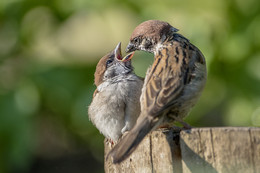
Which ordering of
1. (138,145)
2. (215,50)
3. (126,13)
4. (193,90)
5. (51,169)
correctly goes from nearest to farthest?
(138,145) → (193,90) → (215,50) → (126,13) → (51,169)

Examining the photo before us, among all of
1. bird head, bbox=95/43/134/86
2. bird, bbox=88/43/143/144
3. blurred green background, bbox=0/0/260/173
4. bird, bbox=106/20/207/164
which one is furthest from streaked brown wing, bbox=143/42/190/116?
blurred green background, bbox=0/0/260/173

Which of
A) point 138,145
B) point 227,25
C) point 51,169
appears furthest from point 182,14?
point 51,169

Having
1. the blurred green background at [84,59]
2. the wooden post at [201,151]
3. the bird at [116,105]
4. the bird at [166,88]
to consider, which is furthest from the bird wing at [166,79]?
the blurred green background at [84,59]

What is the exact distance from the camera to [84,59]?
267 inches

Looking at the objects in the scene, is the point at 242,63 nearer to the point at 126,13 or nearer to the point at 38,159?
the point at 126,13

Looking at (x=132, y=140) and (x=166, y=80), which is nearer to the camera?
(x=132, y=140)

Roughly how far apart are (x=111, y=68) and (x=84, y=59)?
1.81m

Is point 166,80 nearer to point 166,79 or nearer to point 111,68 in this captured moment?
point 166,79

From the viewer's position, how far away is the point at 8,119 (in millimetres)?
6625

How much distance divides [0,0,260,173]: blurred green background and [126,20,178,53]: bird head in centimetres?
117

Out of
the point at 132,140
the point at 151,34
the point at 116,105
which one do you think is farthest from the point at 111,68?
the point at 132,140

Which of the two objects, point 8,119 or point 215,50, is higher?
point 215,50

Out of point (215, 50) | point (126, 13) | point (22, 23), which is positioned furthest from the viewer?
point (22, 23)

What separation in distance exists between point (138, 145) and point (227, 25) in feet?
9.38
